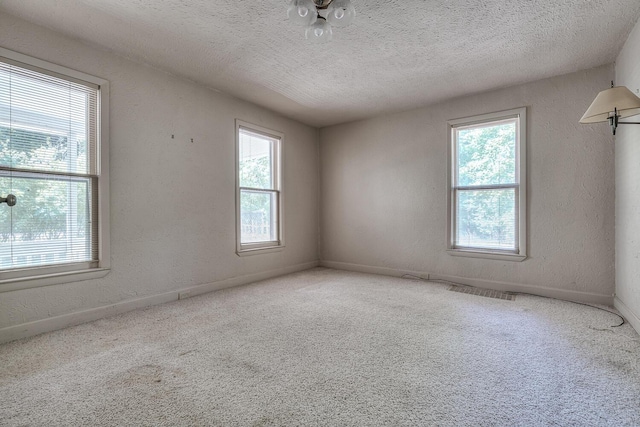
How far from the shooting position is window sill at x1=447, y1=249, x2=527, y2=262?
12.3 ft

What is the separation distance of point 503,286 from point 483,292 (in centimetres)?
31

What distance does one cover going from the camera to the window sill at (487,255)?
3755 mm

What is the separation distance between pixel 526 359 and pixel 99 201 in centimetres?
372

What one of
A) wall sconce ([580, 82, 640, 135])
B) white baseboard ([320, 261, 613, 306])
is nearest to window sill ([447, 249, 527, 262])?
white baseboard ([320, 261, 613, 306])

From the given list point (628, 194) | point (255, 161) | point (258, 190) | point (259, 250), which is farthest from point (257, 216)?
point (628, 194)

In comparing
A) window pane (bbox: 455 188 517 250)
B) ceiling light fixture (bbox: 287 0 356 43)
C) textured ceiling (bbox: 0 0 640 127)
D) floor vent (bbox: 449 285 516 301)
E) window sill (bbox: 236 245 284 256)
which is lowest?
floor vent (bbox: 449 285 516 301)

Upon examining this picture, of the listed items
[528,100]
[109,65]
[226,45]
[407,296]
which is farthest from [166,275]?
[528,100]

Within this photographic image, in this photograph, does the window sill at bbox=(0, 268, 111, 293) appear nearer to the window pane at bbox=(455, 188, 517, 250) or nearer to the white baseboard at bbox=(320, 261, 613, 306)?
the white baseboard at bbox=(320, 261, 613, 306)

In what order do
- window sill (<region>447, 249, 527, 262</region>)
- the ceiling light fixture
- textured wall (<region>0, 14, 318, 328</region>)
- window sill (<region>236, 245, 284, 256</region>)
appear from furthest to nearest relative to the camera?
1. window sill (<region>236, 245, 284, 256</region>)
2. window sill (<region>447, 249, 527, 262</region>)
3. textured wall (<region>0, 14, 318, 328</region>)
4. the ceiling light fixture

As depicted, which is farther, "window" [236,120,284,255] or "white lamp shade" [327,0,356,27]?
"window" [236,120,284,255]

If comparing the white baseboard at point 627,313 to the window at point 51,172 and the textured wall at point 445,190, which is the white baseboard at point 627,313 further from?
the window at point 51,172

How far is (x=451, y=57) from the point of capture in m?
3.08

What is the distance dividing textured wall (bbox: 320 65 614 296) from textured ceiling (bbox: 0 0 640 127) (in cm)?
41

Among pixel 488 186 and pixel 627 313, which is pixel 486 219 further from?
pixel 627 313
